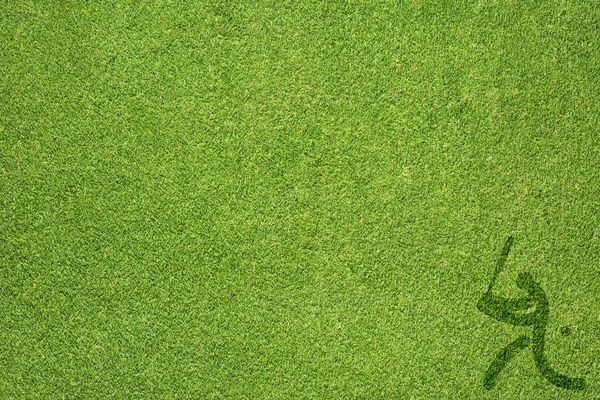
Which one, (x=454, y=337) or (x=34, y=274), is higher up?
(x=454, y=337)

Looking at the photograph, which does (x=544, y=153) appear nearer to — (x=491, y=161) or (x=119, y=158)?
(x=491, y=161)

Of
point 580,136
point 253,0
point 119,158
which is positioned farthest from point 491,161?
point 119,158

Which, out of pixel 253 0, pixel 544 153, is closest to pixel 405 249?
pixel 544 153

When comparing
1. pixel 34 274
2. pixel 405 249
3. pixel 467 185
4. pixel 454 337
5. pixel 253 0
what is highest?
pixel 253 0
